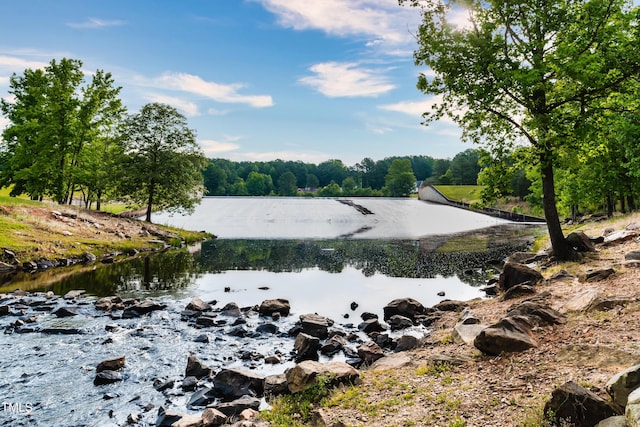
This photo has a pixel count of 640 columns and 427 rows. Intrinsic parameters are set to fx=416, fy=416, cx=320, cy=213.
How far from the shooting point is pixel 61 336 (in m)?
16.9

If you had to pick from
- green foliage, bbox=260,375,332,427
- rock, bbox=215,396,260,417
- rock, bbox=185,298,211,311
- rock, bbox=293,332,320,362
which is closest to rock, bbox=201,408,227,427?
rock, bbox=215,396,260,417

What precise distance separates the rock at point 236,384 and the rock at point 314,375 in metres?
1.10

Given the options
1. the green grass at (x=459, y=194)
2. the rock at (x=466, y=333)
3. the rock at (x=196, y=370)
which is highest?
the green grass at (x=459, y=194)

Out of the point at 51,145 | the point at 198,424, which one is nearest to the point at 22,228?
the point at 51,145

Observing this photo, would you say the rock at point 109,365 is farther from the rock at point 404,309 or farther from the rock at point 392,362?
the rock at point 404,309

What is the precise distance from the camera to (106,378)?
41.4 feet

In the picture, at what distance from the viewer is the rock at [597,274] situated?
17.1 m

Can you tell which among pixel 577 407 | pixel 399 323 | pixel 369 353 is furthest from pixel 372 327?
pixel 577 407

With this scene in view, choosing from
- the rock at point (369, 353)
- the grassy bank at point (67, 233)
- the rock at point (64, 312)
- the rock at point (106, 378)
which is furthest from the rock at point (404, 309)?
the grassy bank at point (67, 233)

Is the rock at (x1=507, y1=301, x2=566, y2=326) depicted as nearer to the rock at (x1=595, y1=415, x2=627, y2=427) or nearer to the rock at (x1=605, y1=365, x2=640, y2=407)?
the rock at (x1=605, y1=365, x2=640, y2=407)

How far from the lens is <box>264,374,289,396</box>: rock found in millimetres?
11547

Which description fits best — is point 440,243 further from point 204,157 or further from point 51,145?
point 51,145

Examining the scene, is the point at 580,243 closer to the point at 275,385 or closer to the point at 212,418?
the point at 275,385

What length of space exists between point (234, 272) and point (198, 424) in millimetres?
24125
